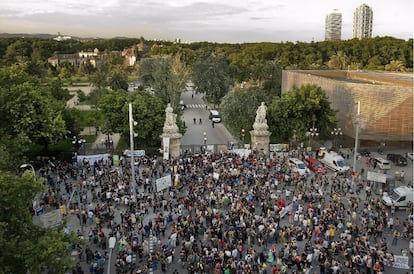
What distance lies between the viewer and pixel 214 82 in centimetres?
5906

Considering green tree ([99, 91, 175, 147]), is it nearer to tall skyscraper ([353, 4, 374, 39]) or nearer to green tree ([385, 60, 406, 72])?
green tree ([385, 60, 406, 72])

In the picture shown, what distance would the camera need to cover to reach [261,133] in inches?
1400

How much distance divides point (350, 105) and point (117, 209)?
25165 mm

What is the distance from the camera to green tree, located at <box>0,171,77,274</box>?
1284 cm

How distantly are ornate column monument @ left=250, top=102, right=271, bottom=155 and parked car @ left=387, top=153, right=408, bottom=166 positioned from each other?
32.2ft

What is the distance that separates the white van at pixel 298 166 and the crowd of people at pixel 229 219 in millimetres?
510

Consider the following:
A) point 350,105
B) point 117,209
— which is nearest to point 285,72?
point 350,105

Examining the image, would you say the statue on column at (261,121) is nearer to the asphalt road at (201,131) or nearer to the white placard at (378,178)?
the asphalt road at (201,131)

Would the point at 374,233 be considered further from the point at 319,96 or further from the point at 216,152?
the point at 319,96

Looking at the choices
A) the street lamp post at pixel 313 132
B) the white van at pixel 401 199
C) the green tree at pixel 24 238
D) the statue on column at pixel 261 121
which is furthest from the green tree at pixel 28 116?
the white van at pixel 401 199

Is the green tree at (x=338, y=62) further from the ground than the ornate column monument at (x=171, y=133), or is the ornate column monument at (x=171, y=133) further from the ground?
the green tree at (x=338, y=62)

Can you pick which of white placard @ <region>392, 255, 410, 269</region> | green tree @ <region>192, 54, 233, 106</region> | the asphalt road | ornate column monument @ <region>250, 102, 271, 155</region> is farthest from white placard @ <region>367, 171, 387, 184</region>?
green tree @ <region>192, 54, 233, 106</region>

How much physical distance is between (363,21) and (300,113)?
424 ft

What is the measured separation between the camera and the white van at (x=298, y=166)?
30.0m
